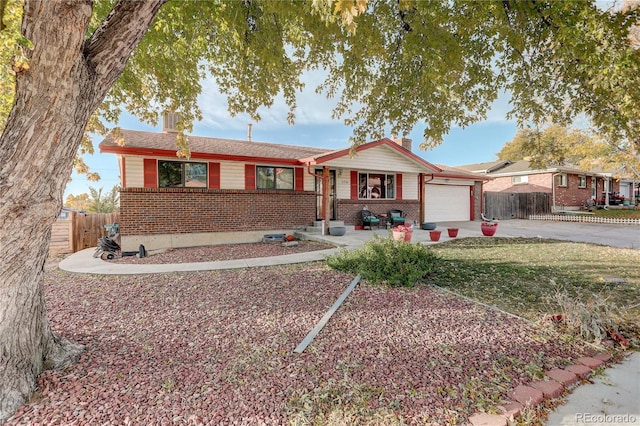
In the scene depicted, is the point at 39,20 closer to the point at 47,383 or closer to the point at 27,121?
the point at 27,121

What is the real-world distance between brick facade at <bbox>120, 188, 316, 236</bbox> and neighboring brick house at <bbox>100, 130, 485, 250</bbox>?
3 cm

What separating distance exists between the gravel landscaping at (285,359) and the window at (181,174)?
5472 millimetres

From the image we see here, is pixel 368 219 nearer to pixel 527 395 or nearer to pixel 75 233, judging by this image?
pixel 527 395

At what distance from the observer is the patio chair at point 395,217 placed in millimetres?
13445

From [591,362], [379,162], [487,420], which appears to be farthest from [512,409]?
[379,162]

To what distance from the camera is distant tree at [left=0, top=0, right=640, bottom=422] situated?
2.09 metres

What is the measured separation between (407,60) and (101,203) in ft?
57.5

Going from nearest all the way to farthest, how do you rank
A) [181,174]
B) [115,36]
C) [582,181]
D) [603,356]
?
A: 1. [115,36]
2. [603,356]
3. [181,174]
4. [582,181]

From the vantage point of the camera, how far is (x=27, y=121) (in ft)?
6.81

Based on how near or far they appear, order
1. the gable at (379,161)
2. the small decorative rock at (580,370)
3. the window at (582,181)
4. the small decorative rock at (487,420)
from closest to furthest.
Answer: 1. the small decorative rock at (487,420)
2. the small decorative rock at (580,370)
3. the gable at (379,161)
4. the window at (582,181)

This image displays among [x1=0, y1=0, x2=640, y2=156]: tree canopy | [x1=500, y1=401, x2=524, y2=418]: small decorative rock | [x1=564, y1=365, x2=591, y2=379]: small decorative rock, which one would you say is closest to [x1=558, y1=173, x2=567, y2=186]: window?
[x1=0, y1=0, x2=640, y2=156]: tree canopy

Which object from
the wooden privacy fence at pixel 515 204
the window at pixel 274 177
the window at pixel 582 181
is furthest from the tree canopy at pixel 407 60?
the window at pixel 582 181

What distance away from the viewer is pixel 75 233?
33.0ft

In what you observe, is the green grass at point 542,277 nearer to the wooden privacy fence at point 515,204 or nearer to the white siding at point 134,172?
the white siding at point 134,172
